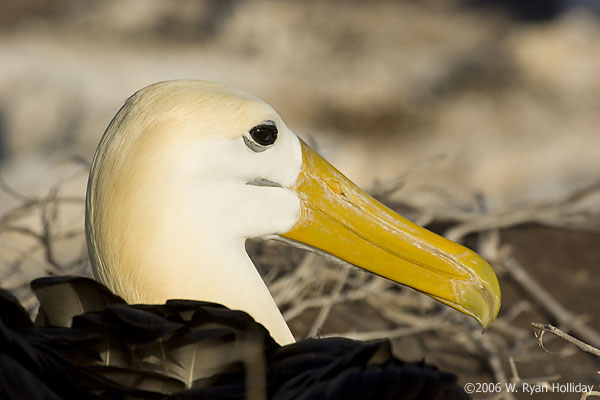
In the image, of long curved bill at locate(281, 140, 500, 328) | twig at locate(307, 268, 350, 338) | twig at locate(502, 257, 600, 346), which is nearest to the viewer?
long curved bill at locate(281, 140, 500, 328)

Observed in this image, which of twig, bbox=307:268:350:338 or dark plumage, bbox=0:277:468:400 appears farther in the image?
twig, bbox=307:268:350:338

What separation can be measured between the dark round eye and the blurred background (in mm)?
1510

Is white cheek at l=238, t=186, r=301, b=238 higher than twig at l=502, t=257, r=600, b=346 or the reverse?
higher

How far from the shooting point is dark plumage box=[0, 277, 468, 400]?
1797 mm

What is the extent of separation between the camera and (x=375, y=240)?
2.61 metres

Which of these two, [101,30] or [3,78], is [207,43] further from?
[3,78]

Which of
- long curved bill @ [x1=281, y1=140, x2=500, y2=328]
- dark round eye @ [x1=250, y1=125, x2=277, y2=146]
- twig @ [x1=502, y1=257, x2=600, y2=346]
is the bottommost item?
twig @ [x1=502, y1=257, x2=600, y2=346]

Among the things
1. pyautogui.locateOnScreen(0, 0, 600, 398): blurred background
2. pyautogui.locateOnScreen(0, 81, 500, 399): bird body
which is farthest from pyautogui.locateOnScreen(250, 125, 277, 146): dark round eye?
pyautogui.locateOnScreen(0, 0, 600, 398): blurred background

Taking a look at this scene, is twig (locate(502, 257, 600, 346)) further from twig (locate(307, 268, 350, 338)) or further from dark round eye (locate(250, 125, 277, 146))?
dark round eye (locate(250, 125, 277, 146))

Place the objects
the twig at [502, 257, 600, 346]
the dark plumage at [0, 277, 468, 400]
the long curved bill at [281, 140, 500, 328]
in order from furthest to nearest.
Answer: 1. the twig at [502, 257, 600, 346]
2. the long curved bill at [281, 140, 500, 328]
3. the dark plumage at [0, 277, 468, 400]

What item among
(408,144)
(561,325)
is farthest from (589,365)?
(408,144)

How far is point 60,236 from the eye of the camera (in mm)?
4059

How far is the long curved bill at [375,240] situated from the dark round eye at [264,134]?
0.57ft

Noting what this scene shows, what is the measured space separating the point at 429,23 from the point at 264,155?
22.9 ft
